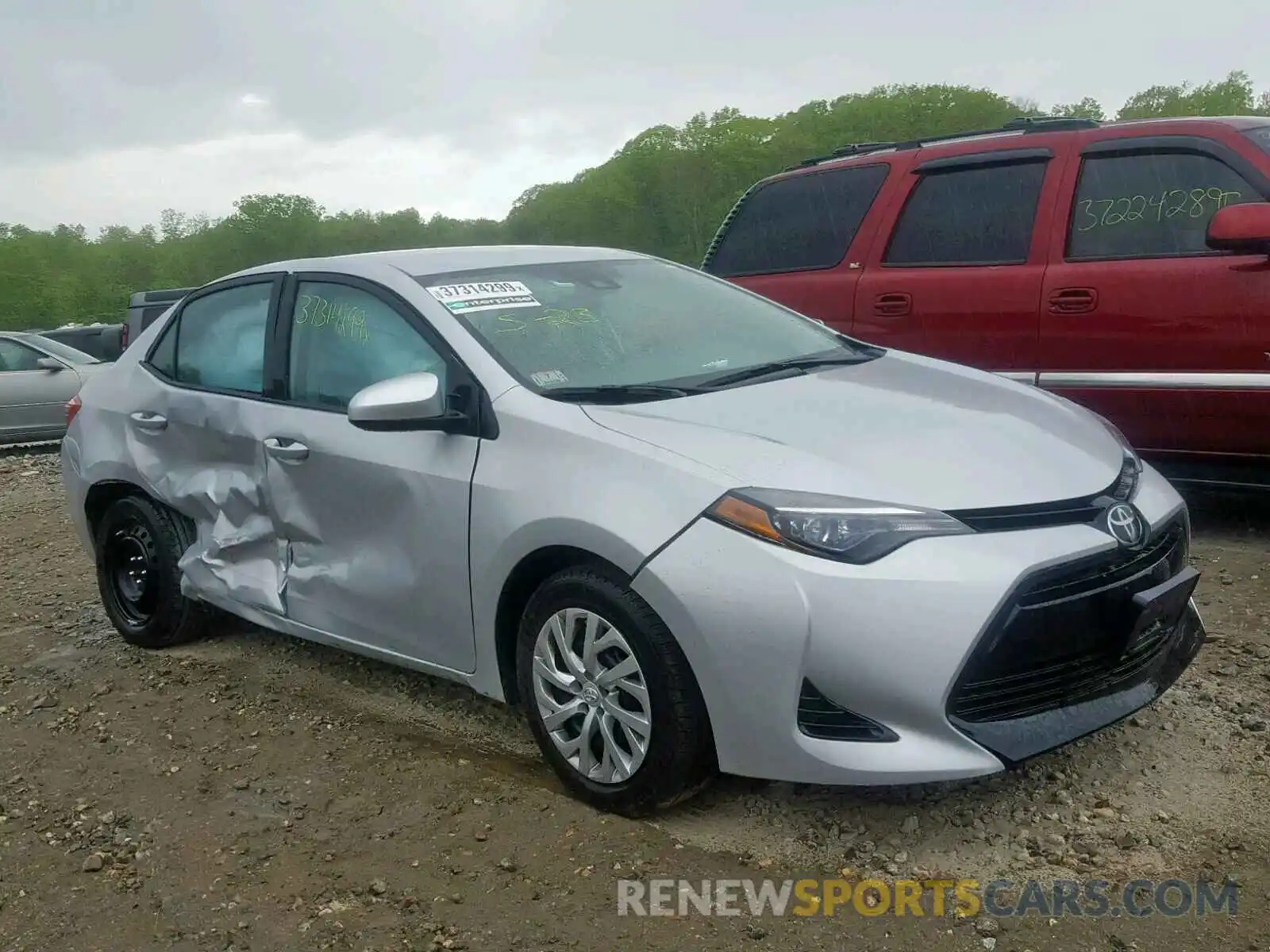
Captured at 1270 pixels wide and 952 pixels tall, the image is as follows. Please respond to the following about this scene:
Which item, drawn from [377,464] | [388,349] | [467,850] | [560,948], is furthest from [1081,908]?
[388,349]

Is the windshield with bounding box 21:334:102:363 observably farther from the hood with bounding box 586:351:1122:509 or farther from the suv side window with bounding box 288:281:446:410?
the hood with bounding box 586:351:1122:509

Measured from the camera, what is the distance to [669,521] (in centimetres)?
288

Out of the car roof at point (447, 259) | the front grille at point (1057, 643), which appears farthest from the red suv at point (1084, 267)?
the front grille at point (1057, 643)

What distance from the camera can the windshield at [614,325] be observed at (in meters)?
3.56

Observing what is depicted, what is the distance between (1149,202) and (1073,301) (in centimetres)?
52

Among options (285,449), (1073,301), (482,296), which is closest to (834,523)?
(482,296)

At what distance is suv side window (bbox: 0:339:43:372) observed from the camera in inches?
530

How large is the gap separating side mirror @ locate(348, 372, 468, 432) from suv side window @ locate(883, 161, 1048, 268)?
3.23 meters

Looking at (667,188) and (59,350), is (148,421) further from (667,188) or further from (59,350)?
(667,188)

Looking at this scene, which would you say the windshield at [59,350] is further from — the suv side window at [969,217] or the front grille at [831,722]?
the front grille at [831,722]

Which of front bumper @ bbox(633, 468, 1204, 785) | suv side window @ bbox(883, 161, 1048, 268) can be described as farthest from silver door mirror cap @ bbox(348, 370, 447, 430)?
suv side window @ bbox(883, 161, 1048, 268)

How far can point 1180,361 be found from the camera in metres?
5.04

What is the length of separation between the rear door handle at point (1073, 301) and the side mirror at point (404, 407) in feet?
10.2

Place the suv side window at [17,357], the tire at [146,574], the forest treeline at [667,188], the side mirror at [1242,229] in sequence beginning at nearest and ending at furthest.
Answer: the side mirror at [1242,229]
the tire at [146,574]
the suv side window at [17,357]
the forest treeline at [667,188]
